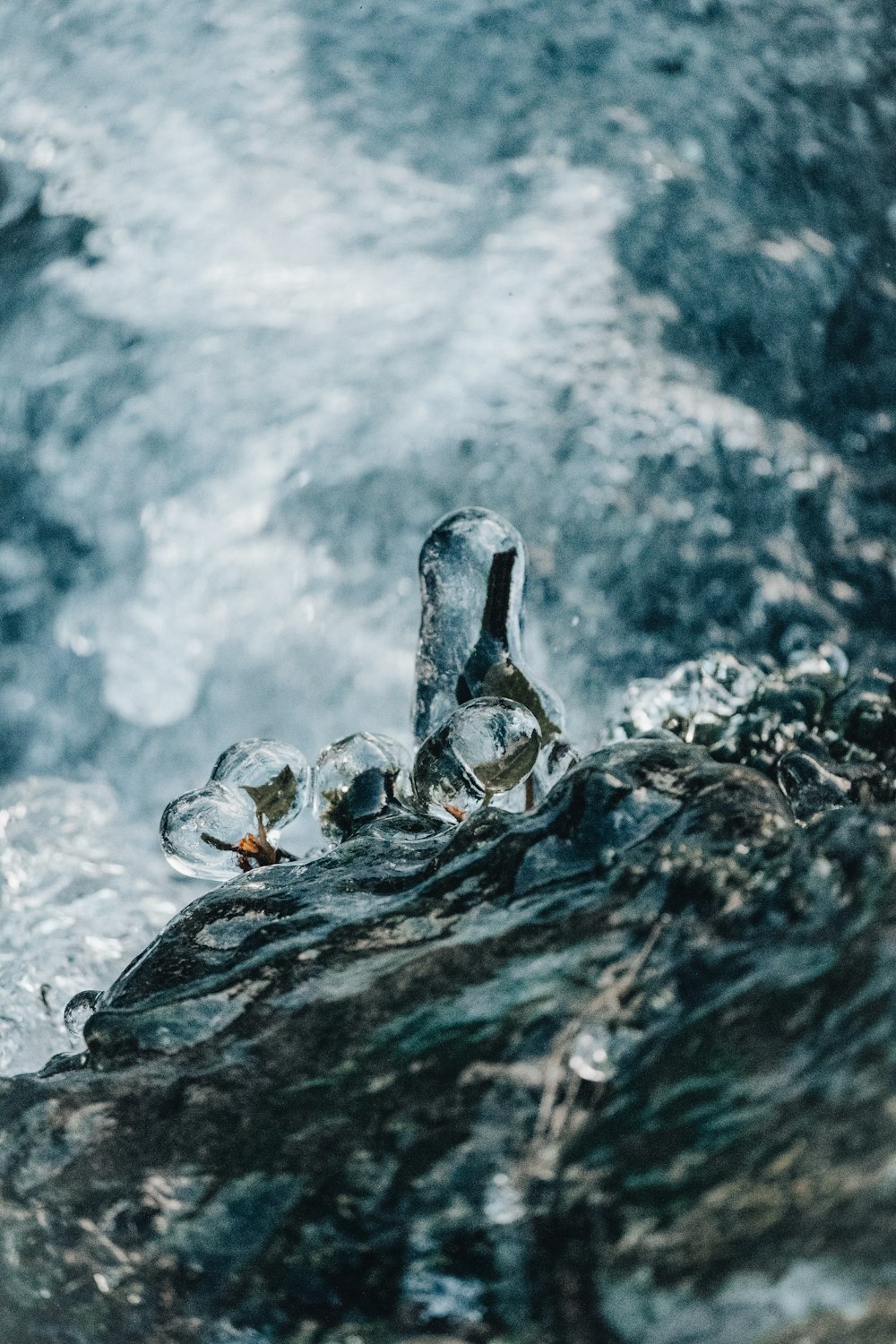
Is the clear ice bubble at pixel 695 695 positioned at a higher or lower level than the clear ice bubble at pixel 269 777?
lower

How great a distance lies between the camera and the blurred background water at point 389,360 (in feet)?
7.16

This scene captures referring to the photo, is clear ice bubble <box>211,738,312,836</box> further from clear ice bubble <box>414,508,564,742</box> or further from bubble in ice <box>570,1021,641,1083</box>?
bubble in ice <box>570,1021,641,1083</box>

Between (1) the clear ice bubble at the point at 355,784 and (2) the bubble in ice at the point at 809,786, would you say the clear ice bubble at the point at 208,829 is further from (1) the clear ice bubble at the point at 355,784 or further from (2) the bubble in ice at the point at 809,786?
(2) the bubble in ice at the point at 809,786

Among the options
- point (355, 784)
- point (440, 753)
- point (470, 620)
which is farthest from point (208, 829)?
point (470, 620)

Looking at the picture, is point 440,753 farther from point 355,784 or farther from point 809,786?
point 809,786

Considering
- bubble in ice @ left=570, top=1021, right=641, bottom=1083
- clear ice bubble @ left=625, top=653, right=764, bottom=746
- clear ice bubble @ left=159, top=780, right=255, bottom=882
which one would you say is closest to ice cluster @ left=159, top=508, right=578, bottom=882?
clear ice bubble @ left=159, top=780, right=255, bottom=882

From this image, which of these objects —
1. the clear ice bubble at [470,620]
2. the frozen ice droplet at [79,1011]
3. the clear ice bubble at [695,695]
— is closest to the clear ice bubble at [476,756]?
the clear ice bubble at [470,620]

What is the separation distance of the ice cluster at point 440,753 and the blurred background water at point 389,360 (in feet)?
1.45

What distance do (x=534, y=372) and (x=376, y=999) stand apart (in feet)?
5.25

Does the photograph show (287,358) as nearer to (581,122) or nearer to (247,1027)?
(581,122)

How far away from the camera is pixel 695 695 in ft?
6.72

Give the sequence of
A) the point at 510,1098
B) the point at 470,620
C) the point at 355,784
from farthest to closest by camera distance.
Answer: the point at 470,620 < the point at 355,784 < the point at 510,1098

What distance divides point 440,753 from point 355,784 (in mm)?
127

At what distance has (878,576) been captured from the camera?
2.14m
